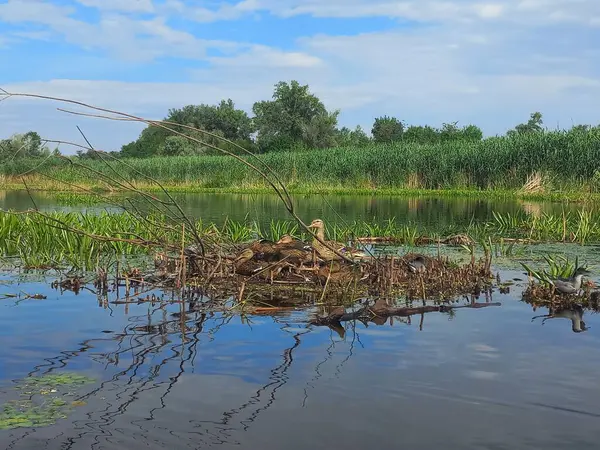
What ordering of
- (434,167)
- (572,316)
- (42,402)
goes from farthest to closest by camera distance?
(434,167) < (572,316) < (42,402)

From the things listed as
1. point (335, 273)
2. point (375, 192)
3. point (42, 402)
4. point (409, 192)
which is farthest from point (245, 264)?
point (375, 192)

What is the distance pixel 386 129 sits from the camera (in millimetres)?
75312

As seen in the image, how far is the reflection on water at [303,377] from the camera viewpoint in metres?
4.55

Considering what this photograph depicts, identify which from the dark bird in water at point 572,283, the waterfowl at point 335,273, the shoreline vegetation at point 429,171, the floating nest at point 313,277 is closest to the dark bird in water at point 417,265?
the floating nest at point 313,277

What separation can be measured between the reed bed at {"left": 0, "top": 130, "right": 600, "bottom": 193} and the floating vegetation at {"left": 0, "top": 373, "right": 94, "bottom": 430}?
874 inches

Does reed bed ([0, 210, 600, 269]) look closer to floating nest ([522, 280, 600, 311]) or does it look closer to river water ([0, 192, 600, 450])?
floating nest ([522, 280, 600, 311])

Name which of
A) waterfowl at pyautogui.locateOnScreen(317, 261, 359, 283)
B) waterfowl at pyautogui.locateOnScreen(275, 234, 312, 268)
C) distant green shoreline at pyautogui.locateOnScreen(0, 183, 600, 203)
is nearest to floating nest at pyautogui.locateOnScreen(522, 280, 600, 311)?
waterfowl at pyautogui.locateOnScreen(317, 261, 359, 283)

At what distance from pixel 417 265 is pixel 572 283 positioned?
1993mm

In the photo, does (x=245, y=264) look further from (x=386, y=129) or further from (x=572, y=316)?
(x=386, y=129)

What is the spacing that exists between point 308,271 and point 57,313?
310cm

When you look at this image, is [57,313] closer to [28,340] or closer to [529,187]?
[28,340]

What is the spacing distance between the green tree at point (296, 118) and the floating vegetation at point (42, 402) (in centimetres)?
6826

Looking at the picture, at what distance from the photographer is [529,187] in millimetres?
32188

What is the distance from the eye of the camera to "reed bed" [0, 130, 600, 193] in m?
32.3
